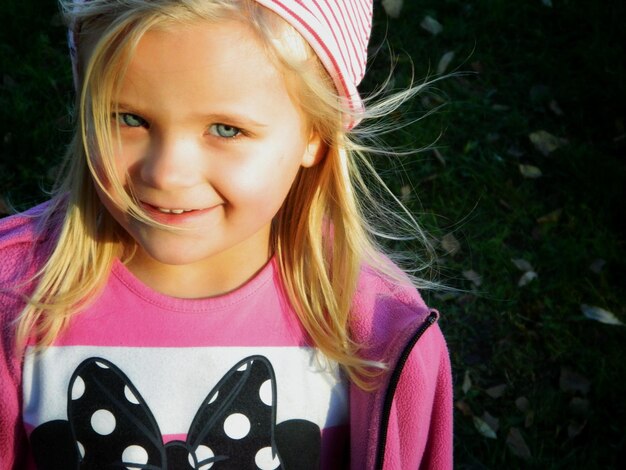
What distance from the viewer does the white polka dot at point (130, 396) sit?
1890 millimetres

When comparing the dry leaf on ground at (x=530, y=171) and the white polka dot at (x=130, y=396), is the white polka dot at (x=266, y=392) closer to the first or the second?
the white polka dot at (x=130, y=396)

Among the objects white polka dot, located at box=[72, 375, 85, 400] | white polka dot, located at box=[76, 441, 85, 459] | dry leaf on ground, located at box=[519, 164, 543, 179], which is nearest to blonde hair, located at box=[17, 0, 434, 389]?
white polka dot, located at box=[72, 375, 85, 400]

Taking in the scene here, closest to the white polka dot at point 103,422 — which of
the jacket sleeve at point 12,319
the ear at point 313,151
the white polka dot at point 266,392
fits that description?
the jacket sleeve at point 12,319

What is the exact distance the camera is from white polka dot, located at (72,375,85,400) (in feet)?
6.15

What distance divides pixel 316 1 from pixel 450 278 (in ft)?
5.88

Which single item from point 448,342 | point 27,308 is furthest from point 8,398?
point 448,342

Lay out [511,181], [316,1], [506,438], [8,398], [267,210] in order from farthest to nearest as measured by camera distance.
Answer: [511,181] < [506,438] < [8,398] < [267,210] < [316,1]

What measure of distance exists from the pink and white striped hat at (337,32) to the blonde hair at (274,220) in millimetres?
22

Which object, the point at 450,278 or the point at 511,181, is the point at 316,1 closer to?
the point at 450,278

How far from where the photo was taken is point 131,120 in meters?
1.63

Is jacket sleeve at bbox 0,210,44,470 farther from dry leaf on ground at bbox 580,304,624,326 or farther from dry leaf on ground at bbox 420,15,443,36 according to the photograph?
dry leaf on ground at bbox 420,15,443,36

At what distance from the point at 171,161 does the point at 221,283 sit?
0.47 metres

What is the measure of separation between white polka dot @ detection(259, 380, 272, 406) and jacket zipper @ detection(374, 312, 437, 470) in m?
0.28

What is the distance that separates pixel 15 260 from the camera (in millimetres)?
1927
